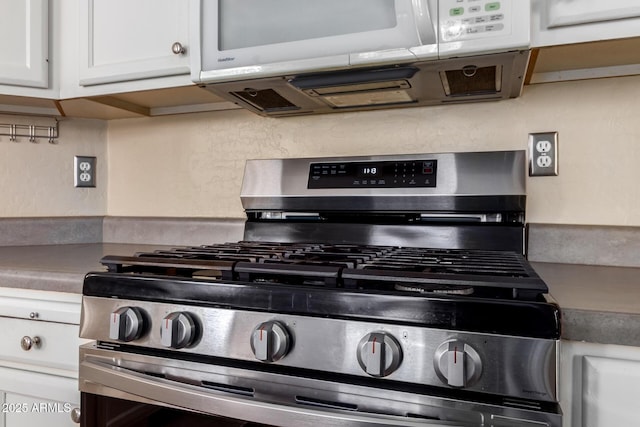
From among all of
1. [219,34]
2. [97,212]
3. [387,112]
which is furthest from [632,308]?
[97,212]

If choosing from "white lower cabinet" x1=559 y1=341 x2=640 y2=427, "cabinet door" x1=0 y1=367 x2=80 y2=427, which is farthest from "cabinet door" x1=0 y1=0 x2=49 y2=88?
"white lower cabinet" x1=559 y1=341 x2=640 y2=427

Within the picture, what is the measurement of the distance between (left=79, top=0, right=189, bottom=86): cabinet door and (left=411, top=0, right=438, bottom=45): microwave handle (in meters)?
0.63

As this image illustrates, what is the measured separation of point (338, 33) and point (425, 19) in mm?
200

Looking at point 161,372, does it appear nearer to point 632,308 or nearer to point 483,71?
point 632,308

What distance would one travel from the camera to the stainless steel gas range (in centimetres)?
61

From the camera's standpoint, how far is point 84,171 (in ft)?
5.66

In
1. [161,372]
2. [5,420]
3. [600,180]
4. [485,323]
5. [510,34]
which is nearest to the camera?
[485,323]

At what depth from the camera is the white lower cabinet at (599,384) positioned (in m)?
0.64

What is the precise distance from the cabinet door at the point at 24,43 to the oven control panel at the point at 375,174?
0.89m

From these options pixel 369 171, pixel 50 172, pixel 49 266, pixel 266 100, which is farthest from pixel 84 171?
pixel 369 171

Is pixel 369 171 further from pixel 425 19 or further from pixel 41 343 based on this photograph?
pixel 41 343

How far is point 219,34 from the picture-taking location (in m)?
1.15

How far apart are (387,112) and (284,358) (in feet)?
2.90

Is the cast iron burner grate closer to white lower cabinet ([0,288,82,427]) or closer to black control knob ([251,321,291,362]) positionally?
black control knob ([251,321,291,362])
